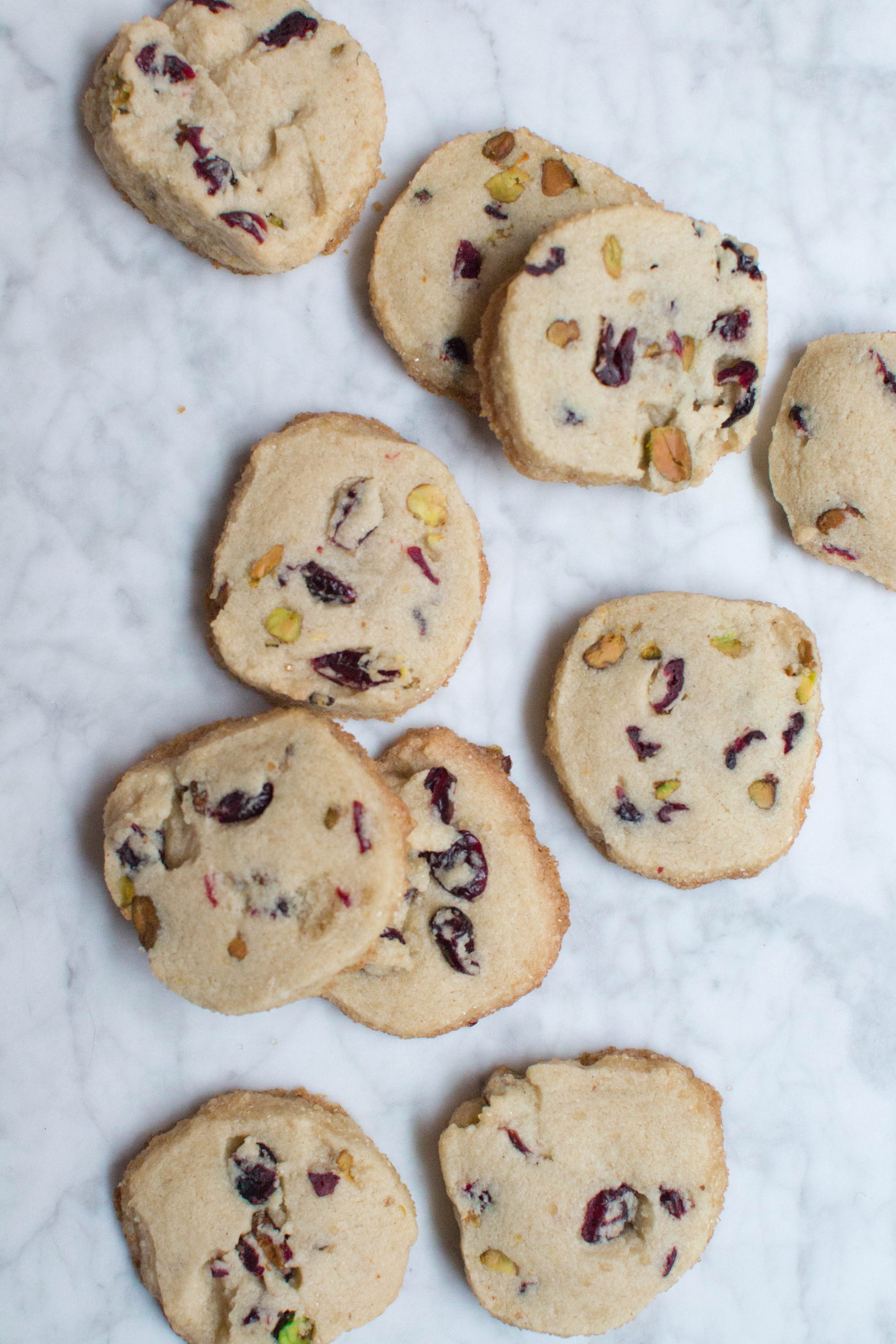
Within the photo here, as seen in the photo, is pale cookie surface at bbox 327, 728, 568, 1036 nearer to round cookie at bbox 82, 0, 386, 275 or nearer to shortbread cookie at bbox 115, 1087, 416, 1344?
shortbread cookie at bbox 115, 1087, 416, 1344

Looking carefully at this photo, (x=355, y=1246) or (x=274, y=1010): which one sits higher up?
(x=274, y=1010)

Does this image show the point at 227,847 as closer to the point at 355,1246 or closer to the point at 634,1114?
the point at 355,1246

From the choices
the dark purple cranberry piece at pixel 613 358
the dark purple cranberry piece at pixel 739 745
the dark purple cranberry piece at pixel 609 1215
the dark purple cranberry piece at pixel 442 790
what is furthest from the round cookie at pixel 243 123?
the dark purple cranberry piece at pixel 609 1215

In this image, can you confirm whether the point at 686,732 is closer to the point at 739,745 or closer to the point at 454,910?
the point at 739,745

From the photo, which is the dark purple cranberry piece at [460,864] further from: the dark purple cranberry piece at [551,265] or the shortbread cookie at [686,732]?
the dark purple cranberry piece at [551,265]

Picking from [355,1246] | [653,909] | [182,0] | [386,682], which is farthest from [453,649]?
[182,0]

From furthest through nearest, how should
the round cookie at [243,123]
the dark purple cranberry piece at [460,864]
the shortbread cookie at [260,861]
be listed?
the dark purple cranberry piece at [460,864] → the round cookie at [243,123] → the shortbread cookie at [260,861]
